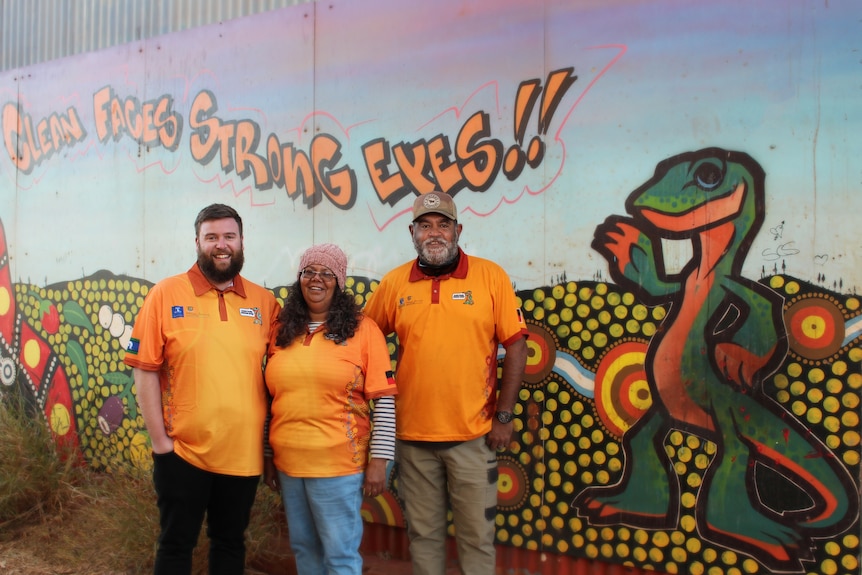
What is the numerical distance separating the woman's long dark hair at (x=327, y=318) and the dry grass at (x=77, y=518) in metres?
1.74

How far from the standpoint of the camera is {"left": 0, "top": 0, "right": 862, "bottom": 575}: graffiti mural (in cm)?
371

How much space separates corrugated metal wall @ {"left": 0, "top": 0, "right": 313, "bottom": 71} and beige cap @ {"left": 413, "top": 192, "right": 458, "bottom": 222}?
2265 millimetres

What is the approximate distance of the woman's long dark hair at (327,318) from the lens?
3.40 meters

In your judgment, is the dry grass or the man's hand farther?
the dry grass

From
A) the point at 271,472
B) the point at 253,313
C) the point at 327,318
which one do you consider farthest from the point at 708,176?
the point at 271,472

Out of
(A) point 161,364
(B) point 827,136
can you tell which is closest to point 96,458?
Answer: (A) point 161,364

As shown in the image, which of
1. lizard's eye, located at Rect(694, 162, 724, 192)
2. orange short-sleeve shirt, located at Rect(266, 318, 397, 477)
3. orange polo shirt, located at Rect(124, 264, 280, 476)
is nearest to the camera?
orange short-sleeve shirt, located at Rect(266, 318, 397, 477)

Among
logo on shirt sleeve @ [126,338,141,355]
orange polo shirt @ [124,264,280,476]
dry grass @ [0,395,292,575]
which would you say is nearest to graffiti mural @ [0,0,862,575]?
dry grass @ [0,395,292,575]

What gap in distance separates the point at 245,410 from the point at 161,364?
44 cm

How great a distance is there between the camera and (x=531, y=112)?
172 inches

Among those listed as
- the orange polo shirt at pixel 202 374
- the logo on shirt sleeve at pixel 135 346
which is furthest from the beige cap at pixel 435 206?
the logo on shirt sleeve at pixel 135 346

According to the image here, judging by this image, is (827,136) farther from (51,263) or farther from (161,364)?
(51,263)

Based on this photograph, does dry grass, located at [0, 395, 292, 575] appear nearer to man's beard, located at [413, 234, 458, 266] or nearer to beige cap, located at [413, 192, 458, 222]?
man's beard, located at [413, 234, 458, 266]

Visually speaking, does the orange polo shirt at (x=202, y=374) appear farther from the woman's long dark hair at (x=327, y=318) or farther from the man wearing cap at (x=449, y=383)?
the man wearing cap at (x=449, y=383)
